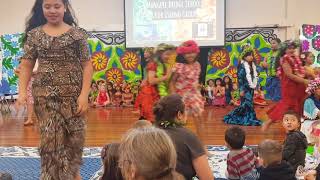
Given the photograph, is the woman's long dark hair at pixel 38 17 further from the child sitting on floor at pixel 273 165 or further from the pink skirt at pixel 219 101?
the pink skirt at pixel 219 101

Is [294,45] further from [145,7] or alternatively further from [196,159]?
[145,7]

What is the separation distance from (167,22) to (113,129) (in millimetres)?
3493

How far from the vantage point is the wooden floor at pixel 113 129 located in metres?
5.11

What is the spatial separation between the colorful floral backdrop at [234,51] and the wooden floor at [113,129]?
114cm

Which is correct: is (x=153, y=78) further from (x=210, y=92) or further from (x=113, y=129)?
(x=210, y=92)

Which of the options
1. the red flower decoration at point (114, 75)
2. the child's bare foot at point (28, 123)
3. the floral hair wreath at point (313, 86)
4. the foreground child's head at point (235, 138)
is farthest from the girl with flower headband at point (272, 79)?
the foreground child's head at point (235, 138)

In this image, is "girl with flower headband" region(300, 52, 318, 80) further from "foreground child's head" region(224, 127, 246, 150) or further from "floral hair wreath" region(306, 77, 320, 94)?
"foreground child's head" region(224, 127, 246, 150)

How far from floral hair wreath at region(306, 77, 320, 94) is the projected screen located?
415cm

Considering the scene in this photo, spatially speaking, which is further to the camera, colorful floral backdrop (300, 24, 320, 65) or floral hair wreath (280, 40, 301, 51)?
colorful floral backdrop (300, 24, 320, 65)

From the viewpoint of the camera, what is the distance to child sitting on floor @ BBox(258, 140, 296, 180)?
2521 millimetres

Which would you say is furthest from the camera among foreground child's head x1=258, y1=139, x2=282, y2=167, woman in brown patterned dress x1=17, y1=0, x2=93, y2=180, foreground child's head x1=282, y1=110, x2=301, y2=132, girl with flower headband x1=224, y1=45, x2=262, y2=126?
girl with flower headband x1=224, y1=45, x2=262, y2=126

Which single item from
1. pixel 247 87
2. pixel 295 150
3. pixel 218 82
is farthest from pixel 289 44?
pixel 218 82

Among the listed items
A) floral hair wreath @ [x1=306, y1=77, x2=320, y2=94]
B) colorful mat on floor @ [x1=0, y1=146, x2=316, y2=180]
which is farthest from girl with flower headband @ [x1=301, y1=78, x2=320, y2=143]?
colorful mat on floor @ [x1=0, y1=146, x2=316, y2=180]

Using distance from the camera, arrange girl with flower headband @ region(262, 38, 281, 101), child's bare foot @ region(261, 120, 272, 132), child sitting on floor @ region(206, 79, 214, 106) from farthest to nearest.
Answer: child sitting on floor @ region(206, 79, 214, 106)
girl with flower headband @ region(262, 38, 281, 101)
child's bare foot @ region(261, 120, 272, 132)
